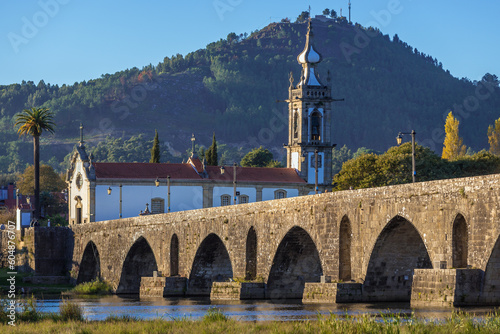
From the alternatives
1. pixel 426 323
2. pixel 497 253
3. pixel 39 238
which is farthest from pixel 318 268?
pixel 39 238

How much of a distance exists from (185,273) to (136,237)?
8.91 m

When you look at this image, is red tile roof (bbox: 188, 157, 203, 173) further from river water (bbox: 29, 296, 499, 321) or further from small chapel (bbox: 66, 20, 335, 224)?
river water (bbox: 29, 296, 499, 321)

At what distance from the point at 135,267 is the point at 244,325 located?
41279 millimetres

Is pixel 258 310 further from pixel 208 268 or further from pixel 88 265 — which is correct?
pixel 88 265

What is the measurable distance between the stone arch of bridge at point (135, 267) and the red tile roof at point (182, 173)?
36.8 metres

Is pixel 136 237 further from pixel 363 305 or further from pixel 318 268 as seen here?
pixel 363 305

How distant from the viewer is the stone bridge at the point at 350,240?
116ft

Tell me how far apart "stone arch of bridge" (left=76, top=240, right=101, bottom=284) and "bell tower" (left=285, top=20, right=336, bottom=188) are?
42.4m

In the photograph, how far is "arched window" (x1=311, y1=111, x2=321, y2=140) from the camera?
119 meters

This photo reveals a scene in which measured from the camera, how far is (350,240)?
43938mm

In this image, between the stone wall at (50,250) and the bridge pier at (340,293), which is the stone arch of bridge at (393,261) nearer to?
the bridge pier at (340,293)

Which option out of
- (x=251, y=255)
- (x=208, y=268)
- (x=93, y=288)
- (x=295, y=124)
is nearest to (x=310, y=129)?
(x=295, y=124)

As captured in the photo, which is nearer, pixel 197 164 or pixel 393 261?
pixel 393 261

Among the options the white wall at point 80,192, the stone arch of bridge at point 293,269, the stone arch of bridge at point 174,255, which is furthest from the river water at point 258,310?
the white wall at point 80,192
